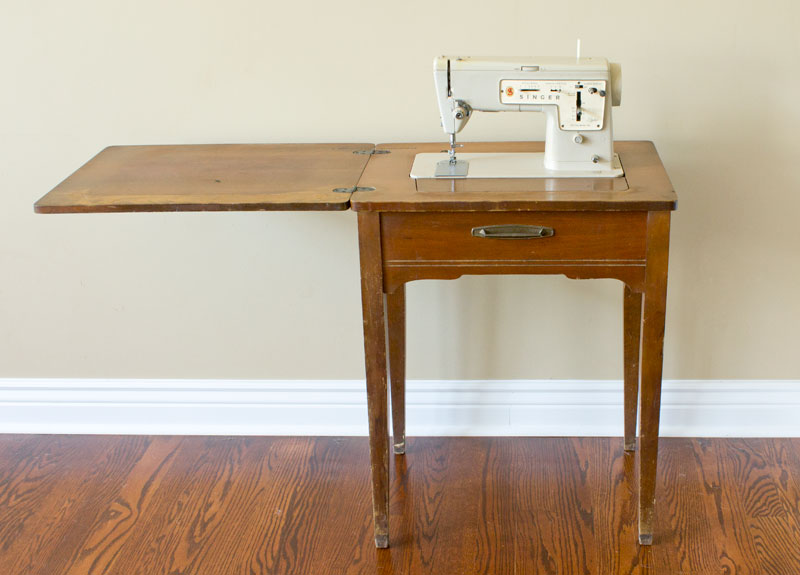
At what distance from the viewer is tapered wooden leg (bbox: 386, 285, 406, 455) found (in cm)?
223

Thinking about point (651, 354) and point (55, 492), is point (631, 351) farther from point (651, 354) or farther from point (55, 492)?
point (55, 492)

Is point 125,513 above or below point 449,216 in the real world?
below

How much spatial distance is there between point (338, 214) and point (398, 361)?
1.30 ft

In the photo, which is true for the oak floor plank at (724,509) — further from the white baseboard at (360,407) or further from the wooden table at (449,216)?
the wooden table at (449,216)

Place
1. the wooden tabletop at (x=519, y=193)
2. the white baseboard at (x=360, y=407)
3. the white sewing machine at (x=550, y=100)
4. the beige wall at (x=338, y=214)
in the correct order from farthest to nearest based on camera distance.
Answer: the white baseboard at (x=360, y=407) < the beige wall at (x=338, y=214) < the white sewing machine at (x=550, y=100) < the wooden tabletop at (x=519, y=193)

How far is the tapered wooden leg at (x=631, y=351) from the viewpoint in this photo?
2.22m

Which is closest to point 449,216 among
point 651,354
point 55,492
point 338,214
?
point 651,354

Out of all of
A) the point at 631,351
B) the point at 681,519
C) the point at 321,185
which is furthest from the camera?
the point at 631,351

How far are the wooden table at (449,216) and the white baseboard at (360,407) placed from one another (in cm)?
48

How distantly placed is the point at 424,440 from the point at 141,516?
2.44 feet

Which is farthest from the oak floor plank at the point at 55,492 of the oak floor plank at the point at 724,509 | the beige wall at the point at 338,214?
the oak floor plank at the point at 724,509

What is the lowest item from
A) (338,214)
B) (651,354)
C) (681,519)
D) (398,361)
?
(681,519)

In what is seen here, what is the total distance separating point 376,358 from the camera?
6.26 feet

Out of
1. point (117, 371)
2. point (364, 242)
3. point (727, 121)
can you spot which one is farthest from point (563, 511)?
point (117, 371)
